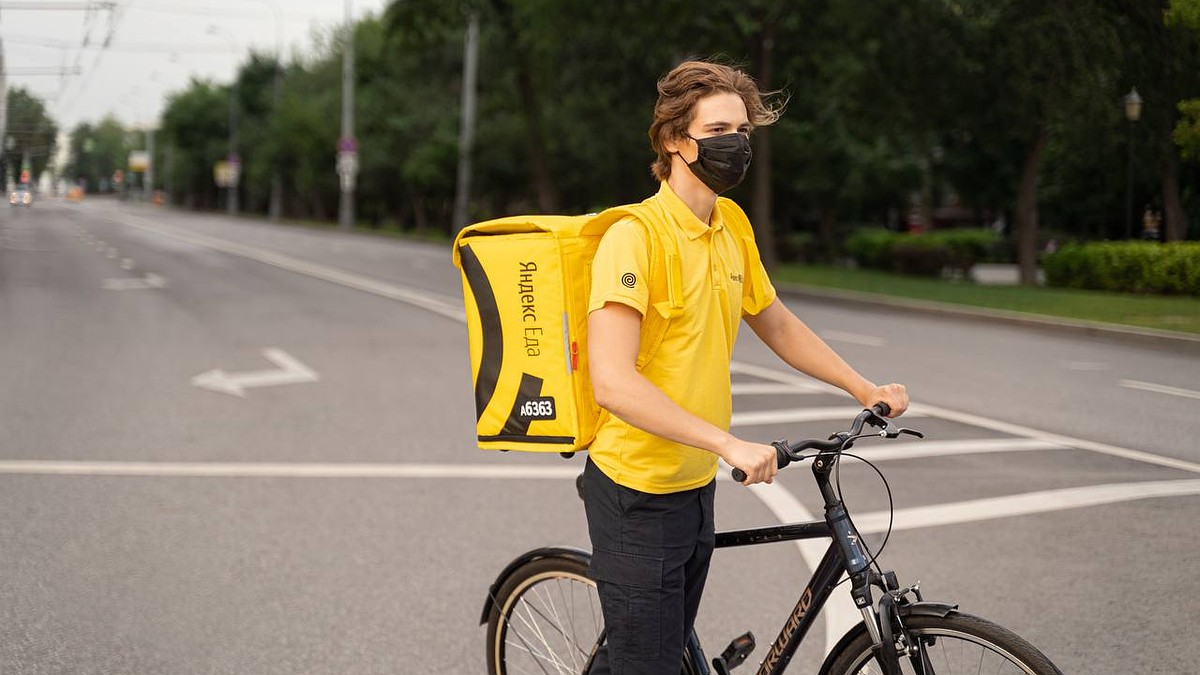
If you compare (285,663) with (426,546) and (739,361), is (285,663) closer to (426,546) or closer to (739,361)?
(426,546)

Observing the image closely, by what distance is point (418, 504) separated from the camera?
696cm

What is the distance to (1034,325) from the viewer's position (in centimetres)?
1750

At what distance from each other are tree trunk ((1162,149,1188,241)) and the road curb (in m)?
0.65

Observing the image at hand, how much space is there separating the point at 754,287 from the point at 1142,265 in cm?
315

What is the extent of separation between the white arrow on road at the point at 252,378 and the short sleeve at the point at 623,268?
8.45 meters

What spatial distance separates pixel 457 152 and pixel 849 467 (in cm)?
4687

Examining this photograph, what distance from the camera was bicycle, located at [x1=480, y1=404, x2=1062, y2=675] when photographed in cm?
274

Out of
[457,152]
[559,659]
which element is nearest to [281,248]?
[457,152]

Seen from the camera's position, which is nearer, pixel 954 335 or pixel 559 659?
pixel 559 659

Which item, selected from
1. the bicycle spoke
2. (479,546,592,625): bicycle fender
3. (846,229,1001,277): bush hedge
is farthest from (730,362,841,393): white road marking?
(846,229,1001,277): bush hedge

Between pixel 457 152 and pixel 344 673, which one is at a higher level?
pixel 457 152

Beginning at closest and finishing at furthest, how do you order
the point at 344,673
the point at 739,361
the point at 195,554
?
the point at 344,673
the point at 195,554
the point at 739,361

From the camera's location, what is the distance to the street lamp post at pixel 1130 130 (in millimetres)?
5031

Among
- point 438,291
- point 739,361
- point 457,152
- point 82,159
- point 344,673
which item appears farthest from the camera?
point 457,152
